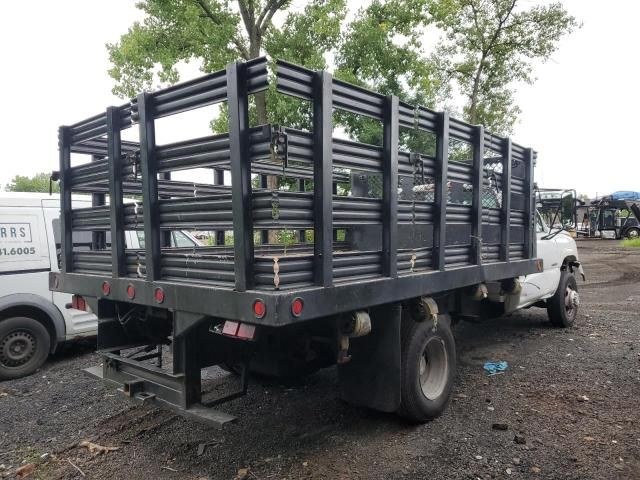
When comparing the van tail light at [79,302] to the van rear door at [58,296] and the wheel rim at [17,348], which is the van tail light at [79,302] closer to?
the van rear door at [58,296]

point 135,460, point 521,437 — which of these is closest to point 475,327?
point 521,437

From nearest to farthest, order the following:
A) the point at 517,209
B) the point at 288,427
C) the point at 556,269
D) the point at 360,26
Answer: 1. the point at 288,427
2. the point at 517,209
3. the point at 556,269
4. the point at 360,26

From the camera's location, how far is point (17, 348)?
5629 mm

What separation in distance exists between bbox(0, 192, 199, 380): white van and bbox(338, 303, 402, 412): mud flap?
2936mm

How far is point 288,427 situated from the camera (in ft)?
13.1

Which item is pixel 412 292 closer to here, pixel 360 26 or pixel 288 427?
pixel 288 427

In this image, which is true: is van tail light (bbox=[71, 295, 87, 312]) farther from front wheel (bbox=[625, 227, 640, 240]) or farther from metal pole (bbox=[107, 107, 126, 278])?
front wheel (bbox=[625, 227, 640, 240])

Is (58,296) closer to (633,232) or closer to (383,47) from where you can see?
(383,47)

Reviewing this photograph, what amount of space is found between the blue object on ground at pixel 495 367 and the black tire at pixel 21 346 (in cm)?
510

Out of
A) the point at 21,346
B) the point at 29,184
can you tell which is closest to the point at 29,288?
the point at 21,346

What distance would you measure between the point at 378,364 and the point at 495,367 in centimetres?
241

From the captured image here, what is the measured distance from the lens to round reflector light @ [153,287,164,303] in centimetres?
312

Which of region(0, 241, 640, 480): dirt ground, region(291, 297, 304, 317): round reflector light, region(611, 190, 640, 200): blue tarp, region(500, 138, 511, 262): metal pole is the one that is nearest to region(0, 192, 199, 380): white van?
region(0, 241, 640, 480): dirt ground

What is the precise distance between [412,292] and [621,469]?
A: 176 cm
